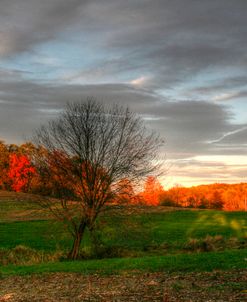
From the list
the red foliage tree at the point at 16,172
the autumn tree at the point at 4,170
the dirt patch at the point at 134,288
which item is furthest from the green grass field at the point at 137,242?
the autumn tree at the point at 4,170

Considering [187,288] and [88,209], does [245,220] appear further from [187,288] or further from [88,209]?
[187,288]

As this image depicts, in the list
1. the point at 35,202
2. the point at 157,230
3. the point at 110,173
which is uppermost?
the point at 110,173

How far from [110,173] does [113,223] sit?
280 centimetres

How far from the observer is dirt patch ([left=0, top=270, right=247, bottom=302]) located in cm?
1127

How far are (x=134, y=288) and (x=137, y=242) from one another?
64.6ft

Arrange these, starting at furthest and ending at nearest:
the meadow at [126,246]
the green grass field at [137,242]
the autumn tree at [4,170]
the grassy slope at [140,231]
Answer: the autumn tree at [4,170] → the grassy slope at [140,231] → the green grass field at [137,242] → the meadow at [126,246]

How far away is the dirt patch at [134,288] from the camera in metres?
11.3

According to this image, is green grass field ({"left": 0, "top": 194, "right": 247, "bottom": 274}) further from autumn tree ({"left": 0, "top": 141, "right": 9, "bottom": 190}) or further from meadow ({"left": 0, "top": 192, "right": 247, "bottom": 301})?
autumn tree ({"left": 0, "top": 141, "right": 9, "bottom": 190})

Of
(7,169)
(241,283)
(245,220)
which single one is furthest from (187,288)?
(7,169)

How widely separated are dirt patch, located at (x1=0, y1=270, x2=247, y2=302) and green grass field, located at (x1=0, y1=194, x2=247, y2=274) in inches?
70.6

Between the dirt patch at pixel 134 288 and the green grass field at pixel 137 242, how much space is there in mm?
1792

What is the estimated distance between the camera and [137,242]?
3241 cm

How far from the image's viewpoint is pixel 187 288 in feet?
39.6

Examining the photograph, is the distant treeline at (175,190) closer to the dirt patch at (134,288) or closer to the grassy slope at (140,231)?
the grassy slope at (140,231)
